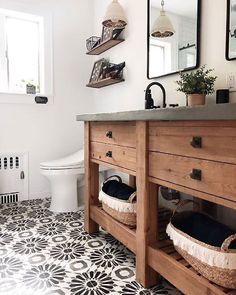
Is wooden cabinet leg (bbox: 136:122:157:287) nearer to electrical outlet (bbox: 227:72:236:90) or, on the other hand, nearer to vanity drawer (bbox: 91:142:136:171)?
vanity drawer (bbox: 91:142:136:171)

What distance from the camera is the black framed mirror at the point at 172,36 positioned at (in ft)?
5.51

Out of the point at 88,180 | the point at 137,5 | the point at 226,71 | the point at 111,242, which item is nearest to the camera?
the point at 226,71

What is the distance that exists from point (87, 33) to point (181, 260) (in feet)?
8.69

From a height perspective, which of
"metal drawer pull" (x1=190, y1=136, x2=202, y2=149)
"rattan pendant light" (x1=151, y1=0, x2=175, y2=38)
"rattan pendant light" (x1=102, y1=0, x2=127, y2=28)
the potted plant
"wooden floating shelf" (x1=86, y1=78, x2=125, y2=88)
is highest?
"rattan pendant light" (x1=102, y1=0, x2=127, y2=28)

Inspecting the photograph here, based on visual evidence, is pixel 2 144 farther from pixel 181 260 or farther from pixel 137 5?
pixel 181 260

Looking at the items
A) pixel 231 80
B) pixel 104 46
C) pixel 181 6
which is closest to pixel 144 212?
pixel 231 80

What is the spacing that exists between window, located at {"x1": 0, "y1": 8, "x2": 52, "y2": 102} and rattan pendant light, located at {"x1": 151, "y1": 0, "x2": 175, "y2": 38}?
4.34ft

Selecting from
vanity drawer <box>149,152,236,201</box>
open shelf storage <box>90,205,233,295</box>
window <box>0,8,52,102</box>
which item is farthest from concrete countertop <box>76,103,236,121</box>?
window <box>0,8,52,102</box>

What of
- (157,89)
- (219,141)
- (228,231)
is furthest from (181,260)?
(157,89)

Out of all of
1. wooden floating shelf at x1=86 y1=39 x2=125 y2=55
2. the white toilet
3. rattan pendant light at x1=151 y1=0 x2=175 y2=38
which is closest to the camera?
rattan pendant light at x1=151 y1=0 x2=175 y2=38

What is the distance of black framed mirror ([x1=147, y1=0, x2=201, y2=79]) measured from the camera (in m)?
1.68

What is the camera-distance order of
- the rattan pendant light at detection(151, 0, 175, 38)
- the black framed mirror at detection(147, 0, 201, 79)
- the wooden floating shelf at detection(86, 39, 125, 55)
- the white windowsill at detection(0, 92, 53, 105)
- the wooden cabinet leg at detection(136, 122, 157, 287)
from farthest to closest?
the white windowsill at detection(0, 92, 53, 105) → the wooden floating shelf at detection(86, 39, 125, 55) → the rattan pendant light at detection(151, 0, 175, 38) → the black framed mirror at detection(147, 0, 201, 79) → the wooden cabinet leg at detection(136, 122, 157, 287)

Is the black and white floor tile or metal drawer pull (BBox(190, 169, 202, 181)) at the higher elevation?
metal drawer pull (BBox(190, 169, 202, 181))

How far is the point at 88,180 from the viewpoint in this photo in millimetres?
1993
